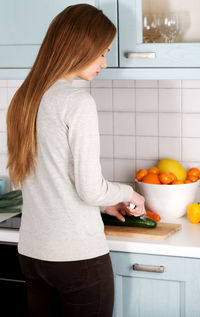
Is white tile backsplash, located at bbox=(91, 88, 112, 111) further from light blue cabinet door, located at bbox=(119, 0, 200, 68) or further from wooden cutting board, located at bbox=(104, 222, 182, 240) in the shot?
wooden cutting board, located at bbox=(104, 222, 182, 240)

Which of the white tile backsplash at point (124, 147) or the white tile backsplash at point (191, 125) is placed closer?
the white tile backsplash at point (191, 125)

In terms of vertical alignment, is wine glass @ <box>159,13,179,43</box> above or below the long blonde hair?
above

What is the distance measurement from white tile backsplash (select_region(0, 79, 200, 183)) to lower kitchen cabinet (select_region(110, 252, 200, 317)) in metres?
0.59

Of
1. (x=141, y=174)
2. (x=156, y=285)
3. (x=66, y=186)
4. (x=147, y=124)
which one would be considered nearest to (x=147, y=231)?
Answer: (x=156, y=285)

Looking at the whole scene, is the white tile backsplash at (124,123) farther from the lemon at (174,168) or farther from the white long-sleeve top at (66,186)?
the white long-sleeve top at (66,186)

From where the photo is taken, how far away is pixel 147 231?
5.90 feet

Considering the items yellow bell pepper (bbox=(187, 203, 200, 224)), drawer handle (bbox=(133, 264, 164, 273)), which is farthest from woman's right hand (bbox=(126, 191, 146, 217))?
yellow bell pepper (bbox=(187, 203, 200, 224))

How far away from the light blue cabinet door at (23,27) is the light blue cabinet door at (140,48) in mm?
84

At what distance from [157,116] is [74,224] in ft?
2.89

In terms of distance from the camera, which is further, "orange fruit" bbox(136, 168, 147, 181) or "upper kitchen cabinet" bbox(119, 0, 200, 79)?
"orange fruit" bbox(136, 168, 147, 181)

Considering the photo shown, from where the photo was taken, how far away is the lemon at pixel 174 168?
6.79 feet

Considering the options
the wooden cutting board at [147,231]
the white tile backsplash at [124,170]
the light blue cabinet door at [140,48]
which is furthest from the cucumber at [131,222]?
the light blue cabinet door at [140,48]

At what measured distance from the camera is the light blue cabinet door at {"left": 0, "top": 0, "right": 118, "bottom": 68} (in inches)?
75.2

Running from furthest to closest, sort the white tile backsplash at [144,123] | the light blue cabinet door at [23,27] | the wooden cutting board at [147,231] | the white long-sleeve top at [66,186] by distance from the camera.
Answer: the white tile backsplash at [144,123] → the light blue cabinet door at [23,27] → the wooden cutting board at [147,231] → the white long-sleeve top at [66,186]
